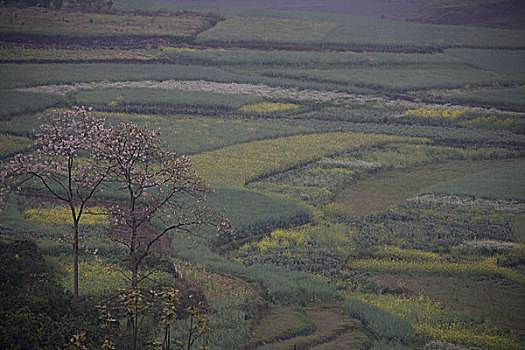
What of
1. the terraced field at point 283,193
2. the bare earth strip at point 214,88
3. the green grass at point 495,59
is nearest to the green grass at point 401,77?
the terraced field at point 283,193

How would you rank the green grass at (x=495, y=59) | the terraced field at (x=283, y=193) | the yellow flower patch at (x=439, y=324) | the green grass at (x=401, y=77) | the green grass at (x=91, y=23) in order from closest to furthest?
the yellow flower patch at (x=439, y=324) < the terraced field at (x=283, y=193) < the green grass at (x=401, y=77) < the green grass at (x=495, y=59) < the green grass at (x=91, y=23)

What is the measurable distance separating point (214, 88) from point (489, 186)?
2454 centimetres

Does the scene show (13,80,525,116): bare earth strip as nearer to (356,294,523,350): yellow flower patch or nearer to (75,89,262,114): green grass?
(75,89,262,114): green grass

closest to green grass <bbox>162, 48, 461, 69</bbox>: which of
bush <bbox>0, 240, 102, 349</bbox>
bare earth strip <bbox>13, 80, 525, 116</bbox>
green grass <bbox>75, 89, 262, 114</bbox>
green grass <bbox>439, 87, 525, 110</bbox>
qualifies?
bare earth strip <bbox>13, 80, 525, 116</bbox>

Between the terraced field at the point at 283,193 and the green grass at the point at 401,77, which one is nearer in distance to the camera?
the terraced field at the point at 283,193

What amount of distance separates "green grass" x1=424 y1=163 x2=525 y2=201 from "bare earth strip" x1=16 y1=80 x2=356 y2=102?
56.2 feet

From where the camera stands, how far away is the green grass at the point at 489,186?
25.0 m

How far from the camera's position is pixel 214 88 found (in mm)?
45094

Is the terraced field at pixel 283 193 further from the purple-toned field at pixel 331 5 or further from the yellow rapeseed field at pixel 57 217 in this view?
the purple-toned field at pixel 331 5

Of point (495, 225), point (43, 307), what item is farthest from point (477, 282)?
point (43, 307)

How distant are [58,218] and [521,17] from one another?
8032cm

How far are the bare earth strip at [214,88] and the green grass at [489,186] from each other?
17138 millimetres

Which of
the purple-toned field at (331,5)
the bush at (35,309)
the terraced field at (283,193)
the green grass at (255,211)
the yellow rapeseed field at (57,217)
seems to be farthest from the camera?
the purple-toned field at (331,5)

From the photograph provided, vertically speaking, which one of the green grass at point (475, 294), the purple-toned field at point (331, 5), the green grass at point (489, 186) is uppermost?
the purple-toned field at point (331, 5)
